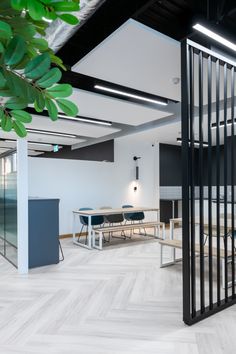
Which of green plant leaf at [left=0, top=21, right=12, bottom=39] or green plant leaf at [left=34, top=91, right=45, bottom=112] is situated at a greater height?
green plant leaf at [left=0, top=21, right=12, bottom=39]

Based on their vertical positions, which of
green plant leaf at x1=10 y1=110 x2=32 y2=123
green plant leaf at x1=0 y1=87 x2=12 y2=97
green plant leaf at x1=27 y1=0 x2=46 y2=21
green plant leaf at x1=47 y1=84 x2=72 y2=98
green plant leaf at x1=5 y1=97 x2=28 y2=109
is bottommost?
green plant leaf at x1=10 y1=110 x2=32 y2=123

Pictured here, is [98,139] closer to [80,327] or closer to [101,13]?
[101,13]

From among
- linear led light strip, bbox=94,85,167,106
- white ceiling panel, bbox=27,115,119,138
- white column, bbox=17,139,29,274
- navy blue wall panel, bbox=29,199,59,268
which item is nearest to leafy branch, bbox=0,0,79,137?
linear led light strip, bbox=94,85,167,106

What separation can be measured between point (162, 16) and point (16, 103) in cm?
260

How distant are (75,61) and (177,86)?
→ 5.65ft

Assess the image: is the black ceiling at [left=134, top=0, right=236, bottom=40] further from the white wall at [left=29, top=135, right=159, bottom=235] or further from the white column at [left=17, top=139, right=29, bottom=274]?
the white wall at [left=29, top=135, right=159, bottom=235]

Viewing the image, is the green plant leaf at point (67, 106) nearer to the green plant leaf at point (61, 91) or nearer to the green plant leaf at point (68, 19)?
the green plant leaf at point (61, 91)

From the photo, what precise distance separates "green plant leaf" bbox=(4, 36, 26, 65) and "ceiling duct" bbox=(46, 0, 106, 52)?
1.73 m

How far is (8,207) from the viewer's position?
5113mm

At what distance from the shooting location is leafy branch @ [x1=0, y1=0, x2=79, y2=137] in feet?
1.76

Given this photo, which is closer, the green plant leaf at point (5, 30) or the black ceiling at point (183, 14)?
the green plant leaf at point (5, 30)

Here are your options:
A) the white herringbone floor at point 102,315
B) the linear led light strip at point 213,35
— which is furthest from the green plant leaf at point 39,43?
the white herringbone floor at point 102,315

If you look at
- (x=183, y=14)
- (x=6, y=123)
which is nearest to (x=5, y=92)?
(x=6, y=123)

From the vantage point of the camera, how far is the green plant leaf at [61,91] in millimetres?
693
